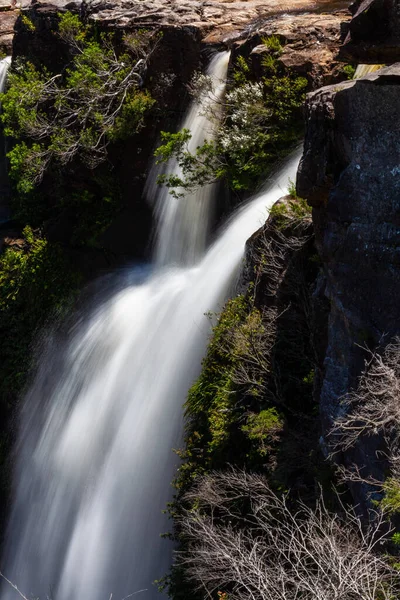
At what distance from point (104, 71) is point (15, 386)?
27.7 ft

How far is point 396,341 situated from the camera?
30.0 feet

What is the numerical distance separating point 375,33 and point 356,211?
7.40 feet

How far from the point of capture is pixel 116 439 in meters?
14.9

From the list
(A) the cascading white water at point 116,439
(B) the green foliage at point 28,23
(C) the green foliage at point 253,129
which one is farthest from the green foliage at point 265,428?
(B) the green foliage at point 28,23

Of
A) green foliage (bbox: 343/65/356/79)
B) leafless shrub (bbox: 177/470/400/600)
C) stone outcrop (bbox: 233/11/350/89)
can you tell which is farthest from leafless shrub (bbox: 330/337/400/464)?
stone outcrop (bbox: 233/11/350/89)

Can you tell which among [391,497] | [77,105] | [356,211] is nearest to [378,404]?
[391,497]

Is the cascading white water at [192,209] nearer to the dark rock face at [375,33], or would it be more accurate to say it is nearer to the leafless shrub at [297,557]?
the leafless shrub at [297,557]

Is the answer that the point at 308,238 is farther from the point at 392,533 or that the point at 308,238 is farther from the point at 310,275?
the point at 392,533

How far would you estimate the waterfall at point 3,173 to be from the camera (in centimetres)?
2388

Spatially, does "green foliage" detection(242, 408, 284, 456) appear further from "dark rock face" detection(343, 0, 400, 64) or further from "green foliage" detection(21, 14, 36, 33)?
"green foliage" detection(21, 14, 36, 33)

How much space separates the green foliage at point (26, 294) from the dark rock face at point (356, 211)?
1028cm

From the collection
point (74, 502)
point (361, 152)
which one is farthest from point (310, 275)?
point (74, 502)

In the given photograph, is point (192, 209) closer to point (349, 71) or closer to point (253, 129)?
point (253, 129)

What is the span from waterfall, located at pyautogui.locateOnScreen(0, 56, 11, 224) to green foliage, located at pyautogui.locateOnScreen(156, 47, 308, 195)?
9006mm
